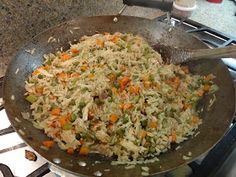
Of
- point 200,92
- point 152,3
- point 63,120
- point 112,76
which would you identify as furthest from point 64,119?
point 152,3

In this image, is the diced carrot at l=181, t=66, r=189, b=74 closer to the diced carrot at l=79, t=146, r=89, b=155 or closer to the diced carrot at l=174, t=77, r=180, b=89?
the diced carrot at l=174, t=77, r=180, b=89

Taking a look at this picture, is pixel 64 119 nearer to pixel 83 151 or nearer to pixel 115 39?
pixel 83 151

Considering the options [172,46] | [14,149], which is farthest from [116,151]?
[172,46]

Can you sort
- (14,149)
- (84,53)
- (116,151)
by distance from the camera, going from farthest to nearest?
(84,53) → (14,149) → (116,151)

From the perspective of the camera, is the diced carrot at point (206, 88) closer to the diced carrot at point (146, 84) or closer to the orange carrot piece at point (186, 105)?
the orange carrot piece at point (186, 105)

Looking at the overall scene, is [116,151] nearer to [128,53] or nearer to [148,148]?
[148,148]

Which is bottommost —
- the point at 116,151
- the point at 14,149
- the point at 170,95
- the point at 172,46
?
the point at 14,149

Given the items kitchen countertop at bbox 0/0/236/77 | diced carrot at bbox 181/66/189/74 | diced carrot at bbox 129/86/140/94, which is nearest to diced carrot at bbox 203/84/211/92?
diced carrot at bbox 181/66/189/74
